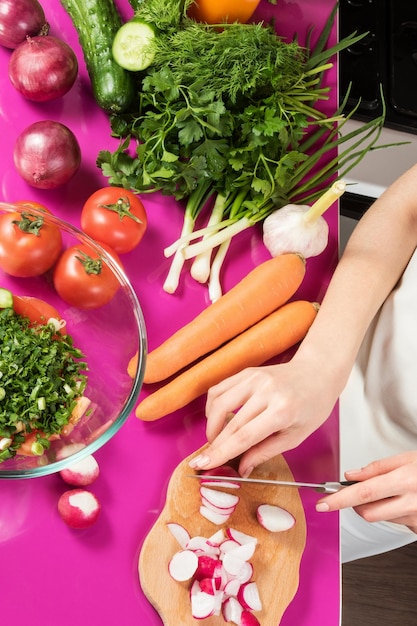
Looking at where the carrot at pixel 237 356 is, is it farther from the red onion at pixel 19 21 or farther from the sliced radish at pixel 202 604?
the red onion at pixel 19 21

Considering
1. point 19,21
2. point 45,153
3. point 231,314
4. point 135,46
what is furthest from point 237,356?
point 19,21

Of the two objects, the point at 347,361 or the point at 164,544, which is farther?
the point at 347,361

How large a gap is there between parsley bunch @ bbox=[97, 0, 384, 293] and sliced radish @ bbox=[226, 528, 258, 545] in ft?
1.32

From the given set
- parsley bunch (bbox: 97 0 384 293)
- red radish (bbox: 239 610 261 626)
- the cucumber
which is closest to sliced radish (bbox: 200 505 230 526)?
red radish (bbox: 239 610 261 626)

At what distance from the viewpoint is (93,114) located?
119 cm

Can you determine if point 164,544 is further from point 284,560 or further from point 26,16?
point 26,16

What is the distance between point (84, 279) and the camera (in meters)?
0.96

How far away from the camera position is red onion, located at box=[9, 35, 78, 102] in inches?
42.2

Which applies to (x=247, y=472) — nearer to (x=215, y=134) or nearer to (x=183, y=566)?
(x=183, y=566)

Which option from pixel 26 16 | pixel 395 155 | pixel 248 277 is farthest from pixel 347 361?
pixel 395 155

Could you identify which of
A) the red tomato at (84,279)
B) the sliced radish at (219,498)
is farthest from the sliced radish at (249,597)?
the red tomato at (84,279)

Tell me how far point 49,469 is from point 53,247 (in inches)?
12.8

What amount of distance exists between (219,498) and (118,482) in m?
0.15

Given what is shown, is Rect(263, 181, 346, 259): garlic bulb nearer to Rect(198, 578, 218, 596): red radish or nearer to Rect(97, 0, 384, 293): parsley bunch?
Rect(97, 0, 384, 293): parsley bunch
